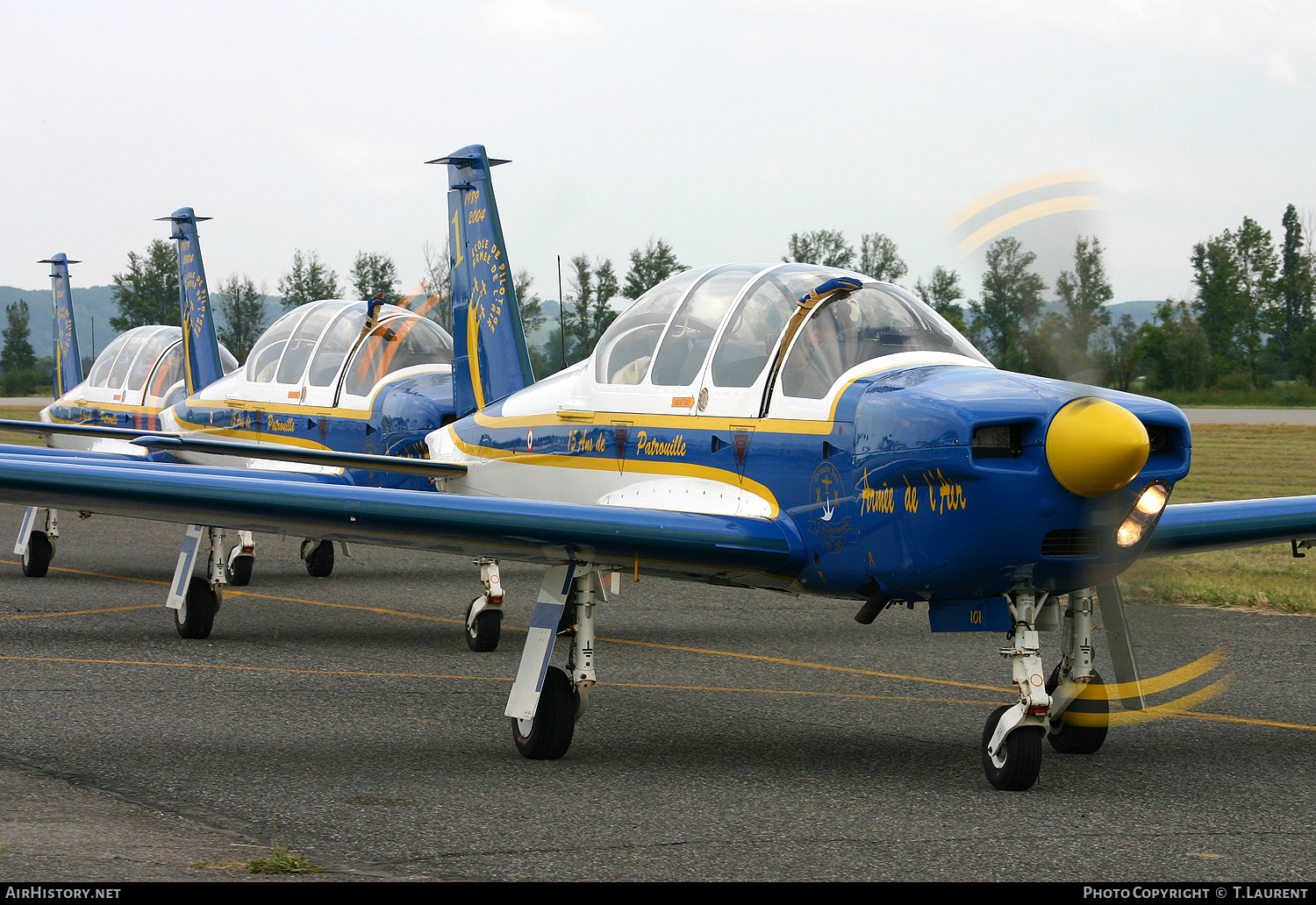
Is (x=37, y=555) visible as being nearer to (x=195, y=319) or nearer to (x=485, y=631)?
(x=195, y=319)

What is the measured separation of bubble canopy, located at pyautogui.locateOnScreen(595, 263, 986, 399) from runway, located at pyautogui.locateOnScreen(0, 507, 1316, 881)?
5.95 feet

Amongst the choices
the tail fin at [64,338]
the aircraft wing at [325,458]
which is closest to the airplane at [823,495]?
the aircraft wing at [325,458]

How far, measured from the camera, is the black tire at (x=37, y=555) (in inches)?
566

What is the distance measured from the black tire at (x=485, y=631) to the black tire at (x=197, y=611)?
2.05m

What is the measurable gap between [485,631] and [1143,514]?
574 cm

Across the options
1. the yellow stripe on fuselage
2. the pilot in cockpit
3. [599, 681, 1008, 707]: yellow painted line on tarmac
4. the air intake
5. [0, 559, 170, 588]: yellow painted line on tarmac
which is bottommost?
[0, 559, 170, 588]: yellow painted line on tarmac

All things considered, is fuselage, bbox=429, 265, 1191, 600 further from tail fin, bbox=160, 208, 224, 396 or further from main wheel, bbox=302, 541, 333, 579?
tail fin, bbox=160, 208, 224, 396

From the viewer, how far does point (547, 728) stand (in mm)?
6594

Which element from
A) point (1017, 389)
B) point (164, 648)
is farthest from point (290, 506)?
point (164, 648)

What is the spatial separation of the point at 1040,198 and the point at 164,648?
727 centimetres

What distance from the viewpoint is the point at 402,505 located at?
6.26 meters

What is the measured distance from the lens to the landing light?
5477 mm

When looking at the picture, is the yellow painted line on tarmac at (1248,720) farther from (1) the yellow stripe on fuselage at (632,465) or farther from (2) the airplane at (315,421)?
(2) the airplane at (315,421)

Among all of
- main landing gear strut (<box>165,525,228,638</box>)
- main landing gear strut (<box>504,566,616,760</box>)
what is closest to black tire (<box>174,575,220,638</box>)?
main landing gear strut (<box>165,525,228,638</box>)
